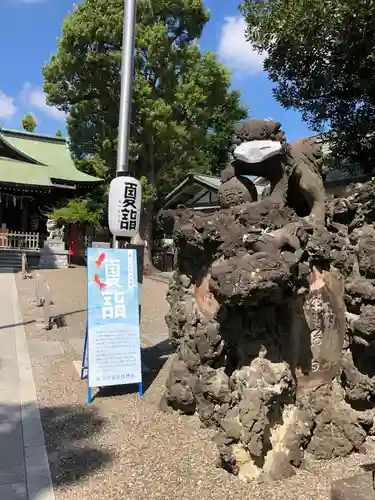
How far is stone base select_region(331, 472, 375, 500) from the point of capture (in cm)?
288

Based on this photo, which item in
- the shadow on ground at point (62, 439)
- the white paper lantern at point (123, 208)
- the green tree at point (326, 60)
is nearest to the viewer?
the shadow on ground at point (62, 439)

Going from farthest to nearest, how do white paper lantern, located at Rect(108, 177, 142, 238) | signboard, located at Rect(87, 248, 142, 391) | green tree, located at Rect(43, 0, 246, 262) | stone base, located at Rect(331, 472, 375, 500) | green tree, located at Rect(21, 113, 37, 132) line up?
green tree, located at Rect(21, 113, 37, 132), green tree, located at Rect(43, 0, 246, 262), white paper lantern, located at Rect(108, 177, 142, 238), signboard, located at Rect(87, 248, 142, 391), stone base, located at Rect(331, 472, 375, 500)

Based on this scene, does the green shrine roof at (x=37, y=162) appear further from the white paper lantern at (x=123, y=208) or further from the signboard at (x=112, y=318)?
the signboard at (x=112, y=318)

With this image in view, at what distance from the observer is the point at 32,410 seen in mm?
5121

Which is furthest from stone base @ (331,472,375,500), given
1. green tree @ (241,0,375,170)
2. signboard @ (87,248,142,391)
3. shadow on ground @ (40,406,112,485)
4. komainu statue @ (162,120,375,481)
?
green tree @ (241,0,375,170)

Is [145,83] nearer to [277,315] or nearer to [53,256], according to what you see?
[53,256]

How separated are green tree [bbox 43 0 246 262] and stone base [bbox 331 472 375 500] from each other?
53.6 ft

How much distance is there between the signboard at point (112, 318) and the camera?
534cm

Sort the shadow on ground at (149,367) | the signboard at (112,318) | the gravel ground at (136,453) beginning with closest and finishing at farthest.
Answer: the gravel ground at (136,453)
the signboard at (112,318)
the shadow on ground at (149,367)

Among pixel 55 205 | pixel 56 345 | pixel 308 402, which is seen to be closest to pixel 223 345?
pixel 308 402

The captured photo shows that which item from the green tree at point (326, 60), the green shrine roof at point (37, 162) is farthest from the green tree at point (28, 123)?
the green tree at point (326, 60)

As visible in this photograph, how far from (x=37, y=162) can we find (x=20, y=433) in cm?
2117

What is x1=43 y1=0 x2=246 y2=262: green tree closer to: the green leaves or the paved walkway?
the green leaves

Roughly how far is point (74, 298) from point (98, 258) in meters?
8.41
